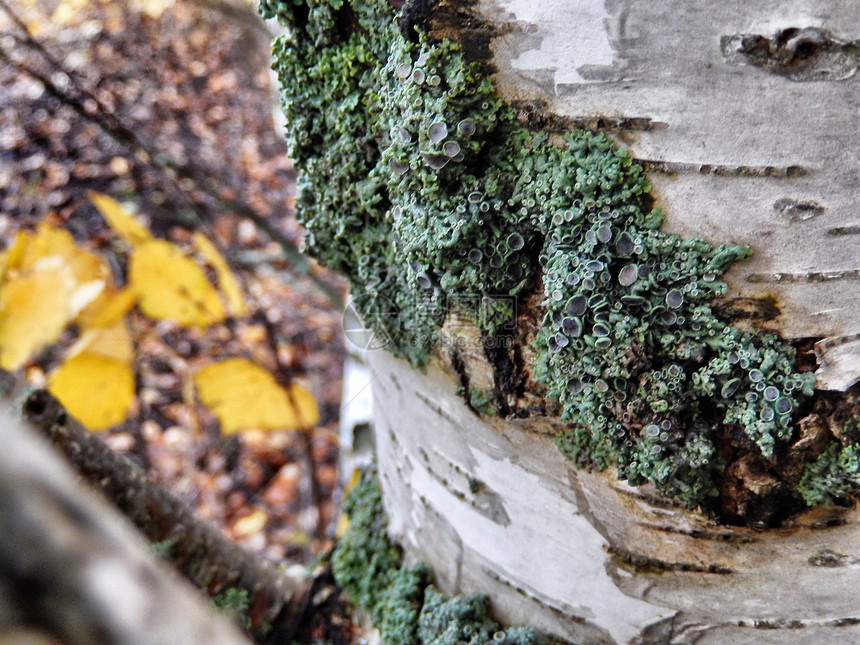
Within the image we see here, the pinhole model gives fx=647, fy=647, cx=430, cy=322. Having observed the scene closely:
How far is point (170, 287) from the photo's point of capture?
2.07 m

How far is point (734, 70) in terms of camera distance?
0.63 meters

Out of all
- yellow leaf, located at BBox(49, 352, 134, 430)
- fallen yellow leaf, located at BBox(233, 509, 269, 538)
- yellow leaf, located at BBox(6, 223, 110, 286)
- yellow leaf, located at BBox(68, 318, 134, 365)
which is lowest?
fallen yellow leaf, located at BBox(233, 509, 269, 538)

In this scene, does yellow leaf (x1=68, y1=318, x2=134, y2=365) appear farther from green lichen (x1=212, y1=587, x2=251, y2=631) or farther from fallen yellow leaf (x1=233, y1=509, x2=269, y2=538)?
fallen yellow leaf (x1=233, y1=509, x2=269, y2=538)

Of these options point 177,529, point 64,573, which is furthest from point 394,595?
point 64,573

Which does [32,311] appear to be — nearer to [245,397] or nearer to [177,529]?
[245,397]

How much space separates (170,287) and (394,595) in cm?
131

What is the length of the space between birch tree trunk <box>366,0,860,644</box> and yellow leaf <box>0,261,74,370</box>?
1.32 m

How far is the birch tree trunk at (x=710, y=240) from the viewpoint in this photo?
25.0 inches

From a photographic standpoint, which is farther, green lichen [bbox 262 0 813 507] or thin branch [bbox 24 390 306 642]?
thin branch [bbox 24 390 306 642]

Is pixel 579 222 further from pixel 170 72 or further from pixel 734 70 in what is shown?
pixel 170 72

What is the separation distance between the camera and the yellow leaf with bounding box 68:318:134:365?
1979mm

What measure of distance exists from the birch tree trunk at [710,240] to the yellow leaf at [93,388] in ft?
4.44

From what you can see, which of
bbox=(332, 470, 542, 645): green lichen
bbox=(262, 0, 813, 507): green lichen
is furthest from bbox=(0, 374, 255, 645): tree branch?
bbox=(332, 470, 542, 645): green lichen

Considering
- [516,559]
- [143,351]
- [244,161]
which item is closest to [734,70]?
[516,559]
